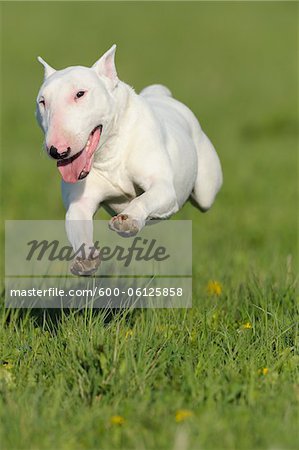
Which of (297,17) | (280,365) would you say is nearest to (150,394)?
(280,365)

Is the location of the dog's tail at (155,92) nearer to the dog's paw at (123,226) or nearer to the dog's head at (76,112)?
the dog's head at (76,112)

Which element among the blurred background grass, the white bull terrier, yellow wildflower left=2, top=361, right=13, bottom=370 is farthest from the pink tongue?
the blurred background grass

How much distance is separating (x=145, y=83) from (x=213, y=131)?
19.1 feet

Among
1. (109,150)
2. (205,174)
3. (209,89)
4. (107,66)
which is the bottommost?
(109,150)

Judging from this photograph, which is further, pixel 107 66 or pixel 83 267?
pixel 107 66

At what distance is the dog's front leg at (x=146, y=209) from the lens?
485 centimetres

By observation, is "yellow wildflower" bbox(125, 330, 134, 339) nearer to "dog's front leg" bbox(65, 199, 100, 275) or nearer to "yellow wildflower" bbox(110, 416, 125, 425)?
"dog's front leg" bbox(65, 199, 100, 275)

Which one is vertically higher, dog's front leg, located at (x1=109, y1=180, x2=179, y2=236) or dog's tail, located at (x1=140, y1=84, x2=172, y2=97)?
dog's tail, located at (x1=140, y1=84, x2=172, y2=97)

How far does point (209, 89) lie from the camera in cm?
2661

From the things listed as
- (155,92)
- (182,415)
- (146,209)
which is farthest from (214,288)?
(182,415)

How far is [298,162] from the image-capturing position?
16.1m

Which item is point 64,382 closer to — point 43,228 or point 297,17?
point 43,228

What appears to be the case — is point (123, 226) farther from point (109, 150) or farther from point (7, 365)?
point (7, 365)

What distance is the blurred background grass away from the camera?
37.6 ft
